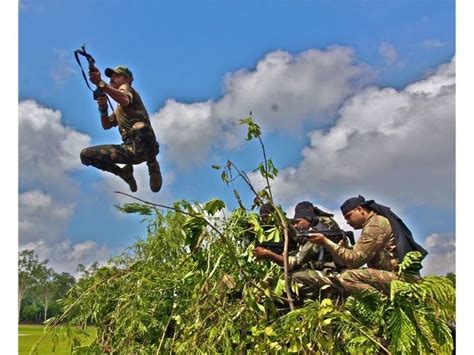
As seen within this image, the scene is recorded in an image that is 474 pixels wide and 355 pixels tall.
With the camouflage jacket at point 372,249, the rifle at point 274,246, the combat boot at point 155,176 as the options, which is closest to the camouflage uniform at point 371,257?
the camouflage jacket at point 372,249

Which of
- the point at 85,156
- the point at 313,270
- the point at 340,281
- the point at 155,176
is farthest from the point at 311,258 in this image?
the point at 85,156

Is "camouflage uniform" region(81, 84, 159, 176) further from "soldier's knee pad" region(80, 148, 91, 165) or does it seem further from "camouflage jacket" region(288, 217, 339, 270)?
"camouflage jacket" region(288, 217, 339, 270)

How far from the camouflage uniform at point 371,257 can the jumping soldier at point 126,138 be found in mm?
1905

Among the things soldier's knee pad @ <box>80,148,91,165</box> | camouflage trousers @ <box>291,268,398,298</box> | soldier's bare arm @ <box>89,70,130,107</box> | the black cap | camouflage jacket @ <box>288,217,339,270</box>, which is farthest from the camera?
soldier's knee pad @ <box>80,148,91,165</box>

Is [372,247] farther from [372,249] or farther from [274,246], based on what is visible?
[274,246]

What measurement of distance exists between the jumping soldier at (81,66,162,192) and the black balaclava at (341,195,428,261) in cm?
180

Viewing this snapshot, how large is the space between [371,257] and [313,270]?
192 mm

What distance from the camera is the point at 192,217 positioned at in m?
2.17

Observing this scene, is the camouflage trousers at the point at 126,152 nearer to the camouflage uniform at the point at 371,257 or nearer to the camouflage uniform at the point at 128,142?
the camouflage uniform at the point at 128,142

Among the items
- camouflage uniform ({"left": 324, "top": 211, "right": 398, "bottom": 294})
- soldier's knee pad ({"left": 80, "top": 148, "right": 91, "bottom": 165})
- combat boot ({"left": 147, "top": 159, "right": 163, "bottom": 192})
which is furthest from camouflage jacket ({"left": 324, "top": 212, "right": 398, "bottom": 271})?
soldier's knee pad ({"left": 80, "top": 148, "right": 91, "bottom": 165})

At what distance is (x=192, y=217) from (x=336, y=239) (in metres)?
0.48

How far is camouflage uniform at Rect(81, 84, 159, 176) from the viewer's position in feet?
12.6

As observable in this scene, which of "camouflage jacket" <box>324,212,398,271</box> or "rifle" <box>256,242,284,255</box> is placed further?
"rifle" <box>256,242,284,255</box>

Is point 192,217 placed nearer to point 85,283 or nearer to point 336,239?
point 336,239
